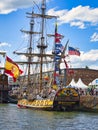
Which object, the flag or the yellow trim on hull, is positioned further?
the flag

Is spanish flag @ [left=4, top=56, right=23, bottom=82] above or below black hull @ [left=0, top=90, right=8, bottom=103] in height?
above

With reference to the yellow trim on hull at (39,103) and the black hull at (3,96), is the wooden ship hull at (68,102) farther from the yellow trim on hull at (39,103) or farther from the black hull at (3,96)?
the black hull at (3,96)

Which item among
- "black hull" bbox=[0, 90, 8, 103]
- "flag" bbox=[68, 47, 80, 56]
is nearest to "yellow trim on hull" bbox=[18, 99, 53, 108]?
"flag" bbox=[68, 47, 80, 56]

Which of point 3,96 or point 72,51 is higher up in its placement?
point 72,51

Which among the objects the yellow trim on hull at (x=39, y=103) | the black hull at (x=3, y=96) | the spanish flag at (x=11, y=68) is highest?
the spanish flag at (x=11, y=68)

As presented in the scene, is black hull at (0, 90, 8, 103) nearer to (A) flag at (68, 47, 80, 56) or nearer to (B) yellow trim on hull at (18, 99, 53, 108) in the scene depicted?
(B) yellow trim on hull at (18, 99, 53, 108)

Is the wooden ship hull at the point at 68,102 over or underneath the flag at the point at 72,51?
underneath

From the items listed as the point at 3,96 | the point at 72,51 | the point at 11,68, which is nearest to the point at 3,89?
the point at 3,96

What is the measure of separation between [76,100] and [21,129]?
79.6 feet

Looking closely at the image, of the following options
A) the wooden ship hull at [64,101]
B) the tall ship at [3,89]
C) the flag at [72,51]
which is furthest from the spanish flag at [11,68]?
the tall ship at [3,89]

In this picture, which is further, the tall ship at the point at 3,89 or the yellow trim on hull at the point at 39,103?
the tall ship at the point at 3,89

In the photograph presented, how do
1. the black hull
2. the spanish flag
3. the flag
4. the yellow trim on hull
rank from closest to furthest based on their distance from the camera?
1. the yellow trim on hull
2. the flag
3. the spanish flag
4. the black hull

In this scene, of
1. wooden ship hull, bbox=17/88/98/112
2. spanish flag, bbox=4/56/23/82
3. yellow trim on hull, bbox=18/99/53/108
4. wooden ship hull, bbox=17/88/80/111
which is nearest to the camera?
wooden ship hull, bbox=17/88/98/112

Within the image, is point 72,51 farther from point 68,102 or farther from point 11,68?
point 11,68
